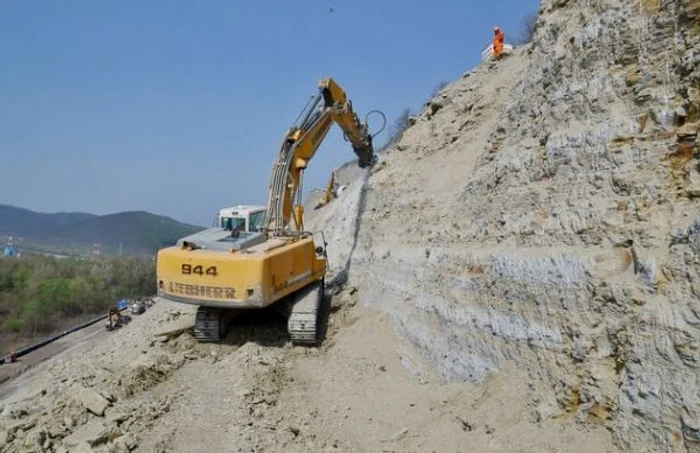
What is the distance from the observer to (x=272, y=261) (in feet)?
26.6

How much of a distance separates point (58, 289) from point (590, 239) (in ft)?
167

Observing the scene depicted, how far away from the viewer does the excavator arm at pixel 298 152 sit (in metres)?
9.89

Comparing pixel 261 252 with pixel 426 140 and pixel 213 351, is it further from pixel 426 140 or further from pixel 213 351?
pixel 426 140

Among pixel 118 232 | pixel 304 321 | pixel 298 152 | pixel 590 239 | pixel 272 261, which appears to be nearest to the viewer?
pixel 590 239

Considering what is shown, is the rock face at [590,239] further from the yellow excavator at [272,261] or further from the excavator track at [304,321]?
the yellow excavator at [272,261]

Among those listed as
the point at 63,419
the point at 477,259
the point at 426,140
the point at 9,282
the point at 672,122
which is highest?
the point at 426,140

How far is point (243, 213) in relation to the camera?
11484mm

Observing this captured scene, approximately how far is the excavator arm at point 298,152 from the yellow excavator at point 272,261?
19 mm

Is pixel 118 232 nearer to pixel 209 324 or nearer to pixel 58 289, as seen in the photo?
pixel 58 289

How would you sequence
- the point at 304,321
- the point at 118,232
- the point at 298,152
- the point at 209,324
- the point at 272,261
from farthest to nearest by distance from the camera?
1. the point at 118,232
2. the point at 298,152
3. the point at 209,324
4. the point at 304,321
5. the point at 272,261

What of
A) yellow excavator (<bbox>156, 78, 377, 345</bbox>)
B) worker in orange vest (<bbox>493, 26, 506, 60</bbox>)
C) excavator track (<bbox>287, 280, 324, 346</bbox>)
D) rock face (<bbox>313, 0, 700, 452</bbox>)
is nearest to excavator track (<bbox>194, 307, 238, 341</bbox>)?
yellow excavator (<bbox>156, 78, 377, 345</bbox>)

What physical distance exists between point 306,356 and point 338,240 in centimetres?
547

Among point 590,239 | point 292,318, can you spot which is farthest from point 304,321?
point 590,239

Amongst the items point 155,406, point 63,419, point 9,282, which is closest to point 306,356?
point 155,406
